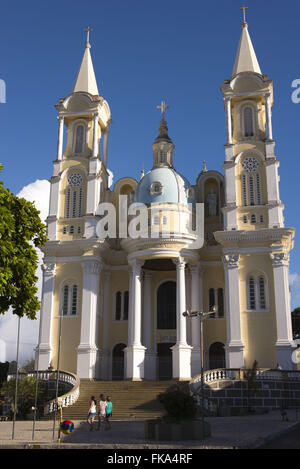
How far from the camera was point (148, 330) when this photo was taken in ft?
130

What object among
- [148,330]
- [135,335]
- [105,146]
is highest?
[105,146]

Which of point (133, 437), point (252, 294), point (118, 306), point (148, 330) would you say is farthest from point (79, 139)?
point (133, 437)

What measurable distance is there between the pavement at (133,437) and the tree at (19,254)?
5216 millimetres

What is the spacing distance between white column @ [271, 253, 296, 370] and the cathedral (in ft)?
0.22

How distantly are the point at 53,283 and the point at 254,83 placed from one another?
21572mm

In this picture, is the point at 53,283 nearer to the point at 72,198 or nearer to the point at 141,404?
the point at 72,198

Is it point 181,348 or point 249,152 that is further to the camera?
point 249,152

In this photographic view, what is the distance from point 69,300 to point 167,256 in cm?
828

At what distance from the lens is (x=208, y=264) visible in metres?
40.0

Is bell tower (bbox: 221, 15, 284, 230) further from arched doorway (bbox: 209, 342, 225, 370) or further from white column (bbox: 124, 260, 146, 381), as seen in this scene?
arched doorway (bbox: 209, 342, 225, 370)

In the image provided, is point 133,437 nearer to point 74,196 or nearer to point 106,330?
point 106,330
